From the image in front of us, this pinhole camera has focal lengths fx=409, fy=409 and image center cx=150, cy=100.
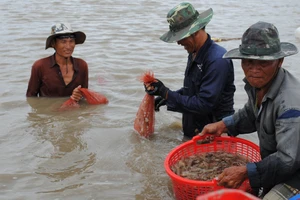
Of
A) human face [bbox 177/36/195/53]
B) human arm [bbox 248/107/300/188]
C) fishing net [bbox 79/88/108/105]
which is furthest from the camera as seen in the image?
fishing net [bbox 79/88/108/105]

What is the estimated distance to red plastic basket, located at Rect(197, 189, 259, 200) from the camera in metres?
1.61

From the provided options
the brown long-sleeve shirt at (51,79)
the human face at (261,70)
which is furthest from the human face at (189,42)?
the brown long-sleeve shirt at (51,79)

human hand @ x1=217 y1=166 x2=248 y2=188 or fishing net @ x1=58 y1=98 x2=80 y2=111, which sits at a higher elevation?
human hand @ x1=217 y1=166 x2=248 y2=188

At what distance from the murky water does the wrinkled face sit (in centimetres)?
78

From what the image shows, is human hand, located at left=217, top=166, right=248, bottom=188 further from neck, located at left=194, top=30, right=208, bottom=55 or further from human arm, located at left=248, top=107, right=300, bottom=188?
neck, located at left=194, top=30, right=208, bottom=55

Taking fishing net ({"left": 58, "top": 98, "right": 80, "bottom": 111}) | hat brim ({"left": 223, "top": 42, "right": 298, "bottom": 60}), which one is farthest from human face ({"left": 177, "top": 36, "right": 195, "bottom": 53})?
fishing net ({"left": 58, "top": 98, "right": 80, "bottom": 111})

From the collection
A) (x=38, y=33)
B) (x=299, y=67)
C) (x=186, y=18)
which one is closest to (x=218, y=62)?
(x=186, y=18)

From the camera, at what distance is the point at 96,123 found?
5.72 metres

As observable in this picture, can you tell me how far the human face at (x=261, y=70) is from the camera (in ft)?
9.48

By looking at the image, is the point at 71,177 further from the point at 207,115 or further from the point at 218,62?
the point at 218,62

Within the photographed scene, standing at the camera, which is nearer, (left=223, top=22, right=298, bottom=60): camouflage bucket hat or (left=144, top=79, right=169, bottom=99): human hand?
(left=223, top=22, right=298, bottom=60): camouflage bucket hat

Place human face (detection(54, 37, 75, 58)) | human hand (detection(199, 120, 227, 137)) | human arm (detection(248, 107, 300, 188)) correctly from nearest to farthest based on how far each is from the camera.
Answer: human arm (detection(248, 107, 300, 188)) < human hand (detection(199, 120, 227, 137)) < human face (detection(54, 37, 75, 58))

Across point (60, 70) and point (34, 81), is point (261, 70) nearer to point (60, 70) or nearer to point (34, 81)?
point (60, 70)

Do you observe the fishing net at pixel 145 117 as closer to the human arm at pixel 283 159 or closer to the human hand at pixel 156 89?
the human hand at pixel 156 89
